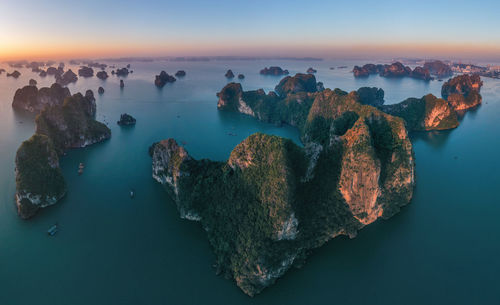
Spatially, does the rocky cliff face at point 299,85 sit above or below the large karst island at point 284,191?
above

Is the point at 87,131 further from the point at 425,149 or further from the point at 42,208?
the point at 425,149

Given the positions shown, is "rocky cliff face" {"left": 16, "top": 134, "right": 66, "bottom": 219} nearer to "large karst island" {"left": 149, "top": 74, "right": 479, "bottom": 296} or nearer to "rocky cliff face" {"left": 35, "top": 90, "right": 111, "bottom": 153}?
"rocky cliff face" {"left": 35, "top": 90, "right": 111, "bottom": 153}

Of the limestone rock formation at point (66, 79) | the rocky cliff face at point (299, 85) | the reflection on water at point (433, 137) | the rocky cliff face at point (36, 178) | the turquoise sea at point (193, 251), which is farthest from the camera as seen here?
the limestone rock formation at point (66, 79)

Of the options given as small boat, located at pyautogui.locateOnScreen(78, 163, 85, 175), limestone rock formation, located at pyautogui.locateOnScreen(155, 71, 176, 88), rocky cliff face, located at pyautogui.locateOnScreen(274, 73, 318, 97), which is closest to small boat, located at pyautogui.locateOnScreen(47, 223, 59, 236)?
small boat, located at pyautogui.locateOnScreen(78, 163, 85, 175)

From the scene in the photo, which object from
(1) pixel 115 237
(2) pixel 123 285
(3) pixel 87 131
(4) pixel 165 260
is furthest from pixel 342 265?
(3) pixel 87 131

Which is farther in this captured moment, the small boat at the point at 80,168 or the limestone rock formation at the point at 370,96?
the limestone rock formation at the point at 370,96

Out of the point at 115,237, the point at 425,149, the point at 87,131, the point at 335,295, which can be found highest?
the point at 87,131

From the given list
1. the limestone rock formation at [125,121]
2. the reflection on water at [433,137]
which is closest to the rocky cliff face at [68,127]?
the limestone rock formation at [125,121]

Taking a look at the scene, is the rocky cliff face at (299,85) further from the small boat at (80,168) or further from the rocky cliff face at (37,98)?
the rocky cliff face at (37,98)
